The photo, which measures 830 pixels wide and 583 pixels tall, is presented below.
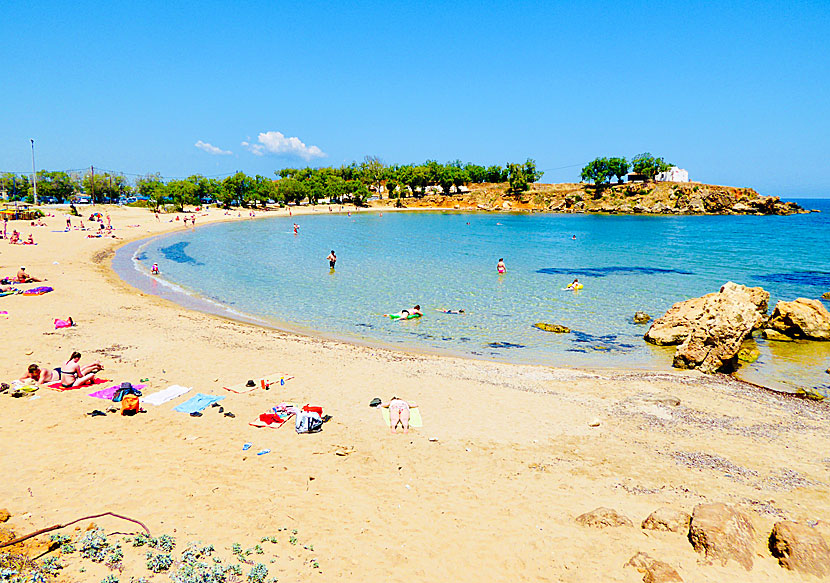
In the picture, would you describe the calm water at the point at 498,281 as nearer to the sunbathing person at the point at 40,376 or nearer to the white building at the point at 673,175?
the sunbathing person at the point at 40,376

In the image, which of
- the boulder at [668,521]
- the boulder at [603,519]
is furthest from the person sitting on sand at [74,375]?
the boulder at [668,521]

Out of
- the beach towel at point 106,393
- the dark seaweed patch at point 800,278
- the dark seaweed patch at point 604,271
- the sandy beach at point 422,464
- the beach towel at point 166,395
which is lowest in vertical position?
the sandy beach at point 422,464

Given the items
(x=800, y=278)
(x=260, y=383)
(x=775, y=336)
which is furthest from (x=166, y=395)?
(x=800, y=278)

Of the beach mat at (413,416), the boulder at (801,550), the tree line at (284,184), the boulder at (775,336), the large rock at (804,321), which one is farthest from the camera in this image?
the tree line at (284,184)

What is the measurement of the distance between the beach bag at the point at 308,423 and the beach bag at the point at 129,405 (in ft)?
13.7

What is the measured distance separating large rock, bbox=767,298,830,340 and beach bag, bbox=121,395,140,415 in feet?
89.3

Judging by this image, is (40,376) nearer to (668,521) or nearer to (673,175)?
(668,521)

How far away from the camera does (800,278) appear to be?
4053cm

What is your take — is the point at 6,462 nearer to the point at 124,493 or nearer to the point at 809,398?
the point at 124,493

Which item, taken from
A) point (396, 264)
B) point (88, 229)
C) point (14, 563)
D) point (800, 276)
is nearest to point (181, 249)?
point (88, 229)

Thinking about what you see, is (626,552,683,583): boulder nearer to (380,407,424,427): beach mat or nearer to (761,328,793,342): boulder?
(380,407,424,427): beach mat

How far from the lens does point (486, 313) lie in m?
26.3

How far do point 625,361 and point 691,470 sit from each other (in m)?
9.53

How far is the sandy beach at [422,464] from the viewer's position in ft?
23.7
